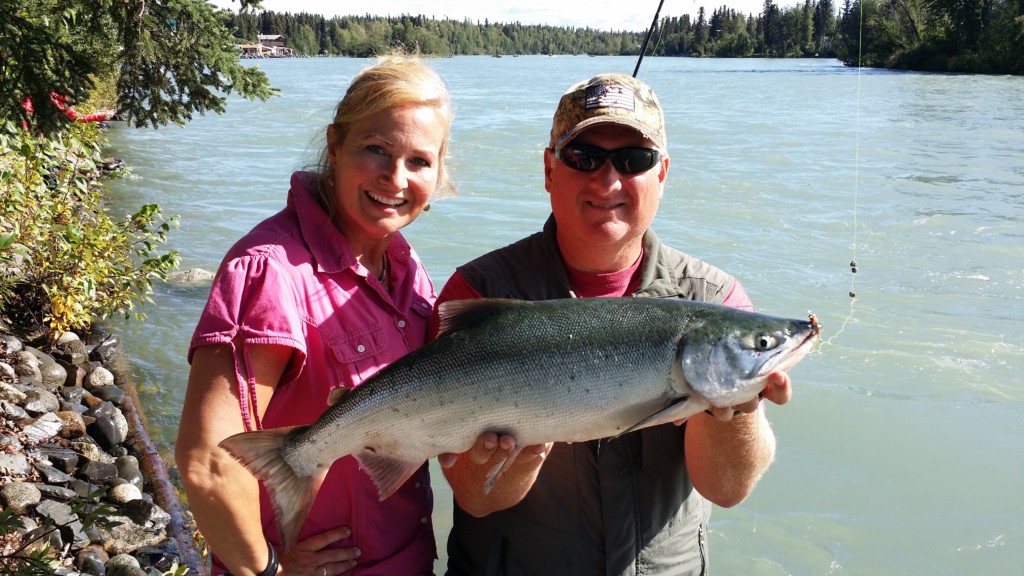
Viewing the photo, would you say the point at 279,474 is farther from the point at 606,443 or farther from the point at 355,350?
the point at 606,443

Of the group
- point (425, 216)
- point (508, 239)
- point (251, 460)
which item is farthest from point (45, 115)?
point (425, 216)

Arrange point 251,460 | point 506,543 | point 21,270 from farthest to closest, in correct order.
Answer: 1. point 21,270
2. point 506,543
3. point 251,460

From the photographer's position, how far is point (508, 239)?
15.4 meters

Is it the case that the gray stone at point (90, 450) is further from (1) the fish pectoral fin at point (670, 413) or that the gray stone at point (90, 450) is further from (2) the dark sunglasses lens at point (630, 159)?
(1) the fish pectoral fin at point (670, 413)

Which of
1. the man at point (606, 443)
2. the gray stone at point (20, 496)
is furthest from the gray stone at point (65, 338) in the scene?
the man at point (606, 443)

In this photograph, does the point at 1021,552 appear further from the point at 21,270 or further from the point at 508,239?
the point at 508,239

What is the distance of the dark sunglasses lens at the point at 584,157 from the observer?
3.07 meters

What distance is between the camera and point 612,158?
10.0 ft

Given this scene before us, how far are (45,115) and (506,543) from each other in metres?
4.04

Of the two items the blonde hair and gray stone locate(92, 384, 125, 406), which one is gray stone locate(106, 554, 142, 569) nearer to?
gray stone locate(92, 384, 125, 406)

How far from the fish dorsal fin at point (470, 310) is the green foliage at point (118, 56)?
362 cm

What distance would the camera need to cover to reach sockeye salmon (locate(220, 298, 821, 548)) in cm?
262

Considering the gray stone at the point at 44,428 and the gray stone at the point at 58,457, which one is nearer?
the gray stone at the point at 58,457

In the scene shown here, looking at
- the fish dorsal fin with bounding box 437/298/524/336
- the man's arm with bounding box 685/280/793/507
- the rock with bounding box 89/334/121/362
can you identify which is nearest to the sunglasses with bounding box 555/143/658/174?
the fish dorsal fin with bounding box 437/298/524/336
